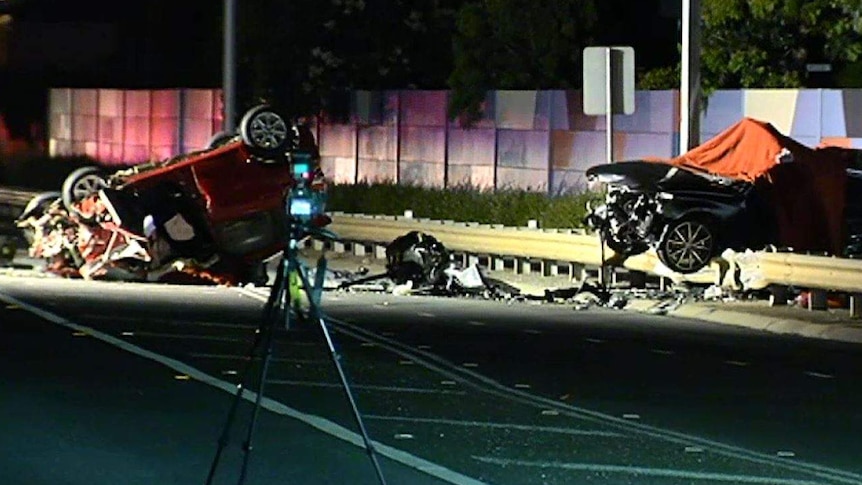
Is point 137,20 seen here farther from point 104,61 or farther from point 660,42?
point 660,42

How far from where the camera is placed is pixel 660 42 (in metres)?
45.1

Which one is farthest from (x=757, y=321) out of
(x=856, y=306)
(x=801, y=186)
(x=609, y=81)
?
(x=609, y=81)

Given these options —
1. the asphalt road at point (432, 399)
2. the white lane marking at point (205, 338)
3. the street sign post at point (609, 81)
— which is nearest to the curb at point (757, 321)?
the asphalt road at point (432, 399)

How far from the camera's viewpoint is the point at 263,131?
24.8 metres

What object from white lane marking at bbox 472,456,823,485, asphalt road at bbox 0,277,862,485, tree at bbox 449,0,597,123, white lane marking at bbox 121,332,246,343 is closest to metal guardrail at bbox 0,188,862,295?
asphalt road at bbox 0,277,862,485

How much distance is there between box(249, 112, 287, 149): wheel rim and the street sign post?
3719 mm

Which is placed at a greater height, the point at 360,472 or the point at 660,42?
the point at 660,42

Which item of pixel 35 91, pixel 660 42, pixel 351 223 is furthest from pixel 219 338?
pixel 35 91

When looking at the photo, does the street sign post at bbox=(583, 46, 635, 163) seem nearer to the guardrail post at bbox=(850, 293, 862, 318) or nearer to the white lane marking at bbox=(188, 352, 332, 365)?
the guardrail post at bbox=(850, 293, 862, 318)

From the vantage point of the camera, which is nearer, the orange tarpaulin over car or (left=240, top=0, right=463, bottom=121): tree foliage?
the orange tarpaulin over car

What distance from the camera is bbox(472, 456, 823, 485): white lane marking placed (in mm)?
10875

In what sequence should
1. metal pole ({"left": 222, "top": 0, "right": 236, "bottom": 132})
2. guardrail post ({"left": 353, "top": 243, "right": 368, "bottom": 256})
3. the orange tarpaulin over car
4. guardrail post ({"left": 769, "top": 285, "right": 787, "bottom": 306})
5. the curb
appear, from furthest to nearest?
metal pole ({"left": 222, "top": 0, "right": 236, "bottom": 132}) < guardrail post ({"left": 353, "top": 243, "right": 368, "bottom": 256}) < the orange tarpaulin over car < guardrail post ({"left": 769, "top": 285, "right": 787, "bottom": 306}) < the curb

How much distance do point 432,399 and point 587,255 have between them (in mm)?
10876

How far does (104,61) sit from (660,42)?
110 ft
